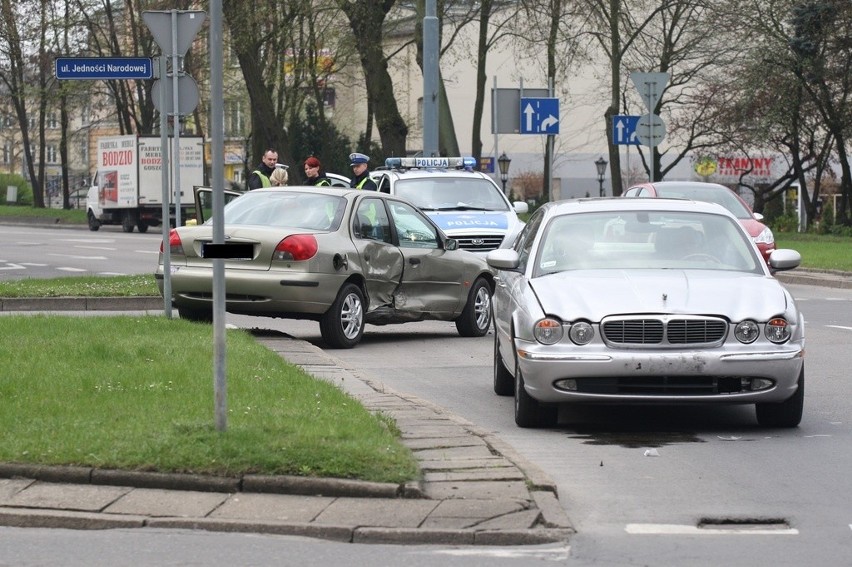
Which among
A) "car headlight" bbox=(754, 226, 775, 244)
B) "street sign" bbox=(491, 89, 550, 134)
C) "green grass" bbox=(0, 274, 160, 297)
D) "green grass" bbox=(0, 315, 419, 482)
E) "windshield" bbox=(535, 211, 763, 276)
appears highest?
"street sign" bbox=(491, 89, 550, 134)

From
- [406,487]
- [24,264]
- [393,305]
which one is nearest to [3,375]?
[406,487]

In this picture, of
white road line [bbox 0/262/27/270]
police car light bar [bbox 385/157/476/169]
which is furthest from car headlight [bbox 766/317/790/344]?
white road line [bbox 0/262/27/270]

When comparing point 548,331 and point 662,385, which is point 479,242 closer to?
point 548,331

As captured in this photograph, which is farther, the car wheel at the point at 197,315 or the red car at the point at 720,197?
the red car at the point at 720,197

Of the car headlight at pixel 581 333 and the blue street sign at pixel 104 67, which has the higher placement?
the blue street sign at pixel 104 67

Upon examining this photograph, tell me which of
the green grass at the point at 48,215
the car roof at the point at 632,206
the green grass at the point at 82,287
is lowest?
the green grass at the point at 48,215

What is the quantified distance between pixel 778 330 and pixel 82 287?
13.3 metres

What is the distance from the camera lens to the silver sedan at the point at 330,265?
14.4 metres

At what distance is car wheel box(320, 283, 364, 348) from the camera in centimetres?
1456

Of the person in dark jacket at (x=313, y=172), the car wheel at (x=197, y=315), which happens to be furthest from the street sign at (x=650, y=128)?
the car wheel at (x=197, y=315)

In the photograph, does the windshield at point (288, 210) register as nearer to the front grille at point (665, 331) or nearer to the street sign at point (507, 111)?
the front grille at point (665, 331)

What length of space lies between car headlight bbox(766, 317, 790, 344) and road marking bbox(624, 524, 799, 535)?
2722 mm

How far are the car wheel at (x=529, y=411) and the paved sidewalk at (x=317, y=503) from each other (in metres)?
1.82

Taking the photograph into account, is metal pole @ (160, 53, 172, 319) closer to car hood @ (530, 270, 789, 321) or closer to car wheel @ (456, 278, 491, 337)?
car wheel @ (456, 278, 491, 337)
